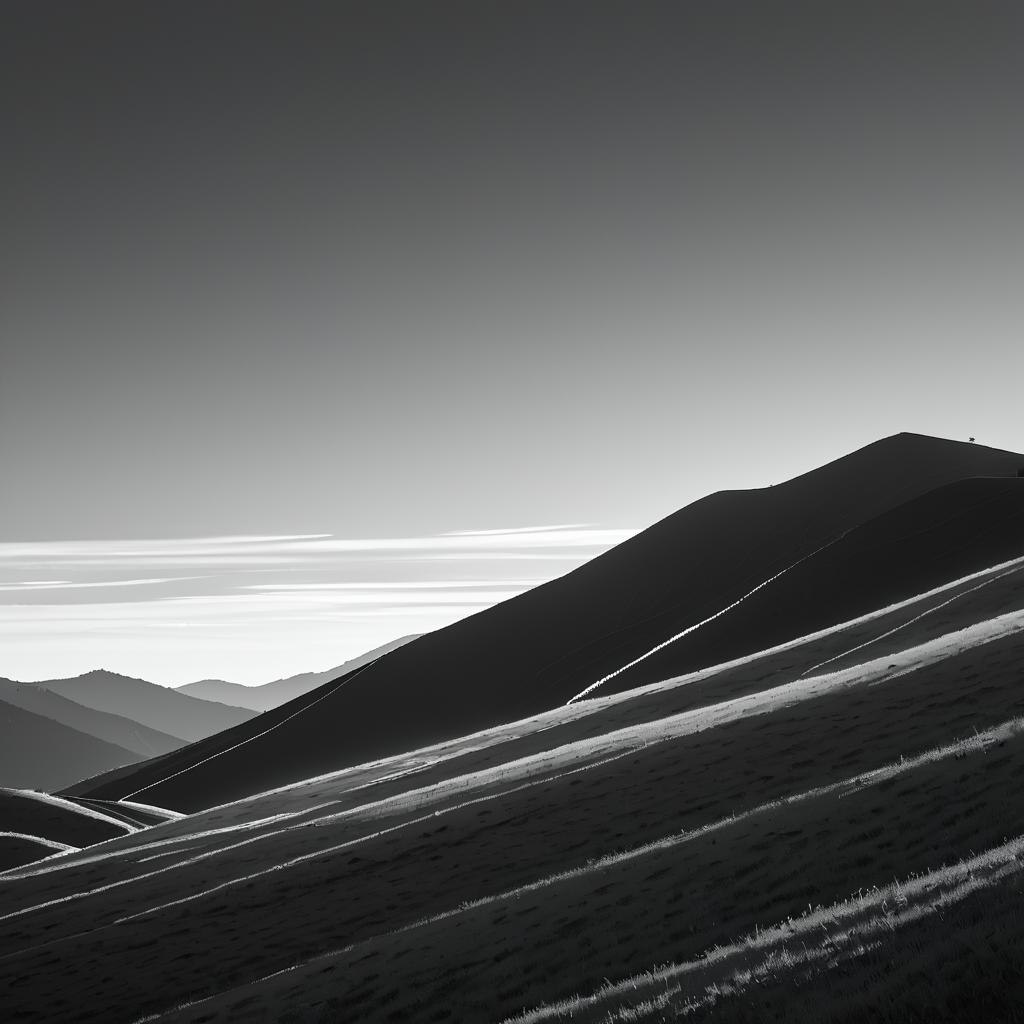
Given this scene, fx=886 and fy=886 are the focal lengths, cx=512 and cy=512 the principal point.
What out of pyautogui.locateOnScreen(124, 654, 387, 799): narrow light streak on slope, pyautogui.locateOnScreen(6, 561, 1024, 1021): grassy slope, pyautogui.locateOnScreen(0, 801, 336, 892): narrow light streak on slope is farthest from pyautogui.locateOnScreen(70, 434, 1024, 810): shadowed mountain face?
pyautogui.locateOnScreen(6, 561, 1024, 1021): grassy slope

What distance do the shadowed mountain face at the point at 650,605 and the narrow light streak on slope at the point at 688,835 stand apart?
50951mm

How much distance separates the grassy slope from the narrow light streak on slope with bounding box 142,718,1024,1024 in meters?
0.16

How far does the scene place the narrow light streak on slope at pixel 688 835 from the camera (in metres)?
18.5

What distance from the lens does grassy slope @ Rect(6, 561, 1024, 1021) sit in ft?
48.4

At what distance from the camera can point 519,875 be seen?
2194 cm

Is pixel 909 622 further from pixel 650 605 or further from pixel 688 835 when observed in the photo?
pixel 650 605

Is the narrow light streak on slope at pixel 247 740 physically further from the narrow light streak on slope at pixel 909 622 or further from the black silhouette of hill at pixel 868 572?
the narrow light streak on slope at pixel 909 622

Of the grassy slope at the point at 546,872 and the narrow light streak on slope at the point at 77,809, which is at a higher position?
the narrow light streak on slope at the point at 77,809

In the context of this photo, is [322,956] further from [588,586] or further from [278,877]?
[588,586]

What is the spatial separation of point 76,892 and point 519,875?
73.8ft

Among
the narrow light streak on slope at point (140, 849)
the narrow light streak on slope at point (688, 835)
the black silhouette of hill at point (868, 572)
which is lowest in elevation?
the narrow light streak on slope at point (688, 835)

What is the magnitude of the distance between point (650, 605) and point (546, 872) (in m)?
90.3

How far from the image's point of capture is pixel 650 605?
11012 cm

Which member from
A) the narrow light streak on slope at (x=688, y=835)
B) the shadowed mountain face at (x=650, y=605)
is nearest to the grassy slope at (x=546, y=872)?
the narrow light streak on slope at (x=688, y=835)
